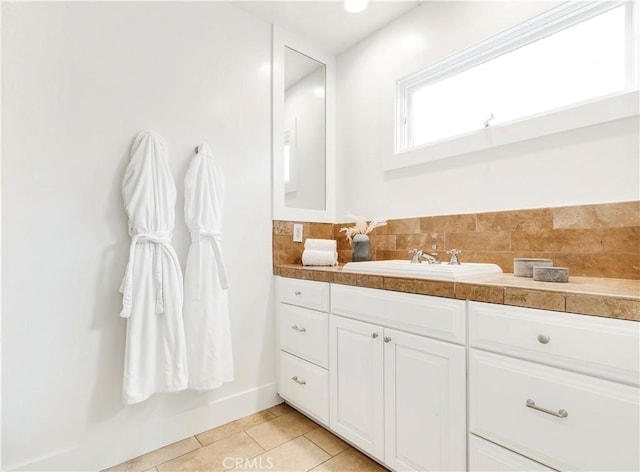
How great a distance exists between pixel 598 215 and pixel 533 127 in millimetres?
463

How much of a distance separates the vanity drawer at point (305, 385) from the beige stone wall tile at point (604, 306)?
113 centimetres

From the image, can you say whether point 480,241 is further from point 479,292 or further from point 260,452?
point 260,452

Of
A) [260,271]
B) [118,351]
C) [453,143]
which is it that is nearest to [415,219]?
[453,143]

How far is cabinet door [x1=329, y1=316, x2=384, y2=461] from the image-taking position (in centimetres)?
137

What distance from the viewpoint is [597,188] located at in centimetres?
128

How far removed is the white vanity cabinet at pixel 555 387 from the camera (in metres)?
0.79

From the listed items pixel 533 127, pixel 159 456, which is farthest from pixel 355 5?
pixel 159 456

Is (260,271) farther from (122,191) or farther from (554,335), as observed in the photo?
(554,335)

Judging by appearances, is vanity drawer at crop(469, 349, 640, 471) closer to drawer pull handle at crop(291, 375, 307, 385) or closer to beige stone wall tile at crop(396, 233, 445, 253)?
beige stone wall tile at crop(396, 233, 445, 253)

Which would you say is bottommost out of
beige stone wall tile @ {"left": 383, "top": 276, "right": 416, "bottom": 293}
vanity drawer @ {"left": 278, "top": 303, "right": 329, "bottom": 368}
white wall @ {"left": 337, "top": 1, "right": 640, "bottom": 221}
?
vanity drawer @ {"left": 278, "top": 303, "right": 329, "bottom": 368}

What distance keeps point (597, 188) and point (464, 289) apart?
752mm

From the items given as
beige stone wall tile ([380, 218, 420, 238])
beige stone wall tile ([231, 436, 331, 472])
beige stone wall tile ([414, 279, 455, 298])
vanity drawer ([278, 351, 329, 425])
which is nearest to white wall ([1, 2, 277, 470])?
vanity drawer ([278, 351, 329, 425])

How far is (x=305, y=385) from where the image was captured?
1767 mm

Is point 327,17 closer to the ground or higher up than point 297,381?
higher up
